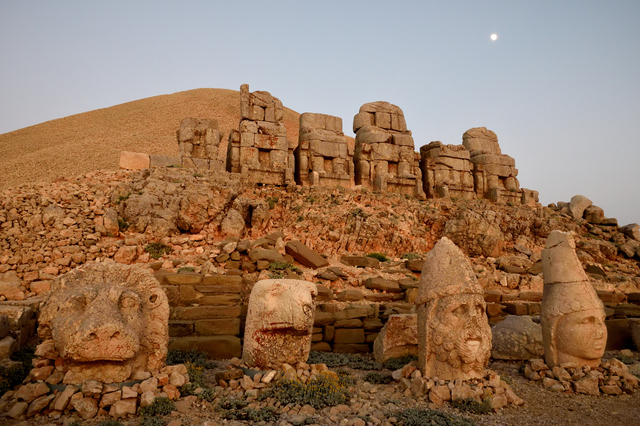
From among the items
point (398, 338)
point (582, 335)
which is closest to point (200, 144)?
point (398, 338)

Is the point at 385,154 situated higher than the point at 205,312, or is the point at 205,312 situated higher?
the point at 385,154

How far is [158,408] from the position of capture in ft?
14.5

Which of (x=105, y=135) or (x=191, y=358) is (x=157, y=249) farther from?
(x=105, y=135)

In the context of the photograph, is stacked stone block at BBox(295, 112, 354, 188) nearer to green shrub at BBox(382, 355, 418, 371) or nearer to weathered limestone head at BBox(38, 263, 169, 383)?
green shrub at BBox(382, 355, 418, 371)

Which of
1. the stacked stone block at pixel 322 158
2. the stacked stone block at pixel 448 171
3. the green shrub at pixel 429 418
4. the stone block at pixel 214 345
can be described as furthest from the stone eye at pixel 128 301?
the stacked stone block at pixel 448 171

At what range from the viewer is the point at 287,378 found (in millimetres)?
5398

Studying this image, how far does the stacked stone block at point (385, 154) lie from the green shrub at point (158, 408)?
42.9 ft

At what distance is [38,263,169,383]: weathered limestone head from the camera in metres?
4.38

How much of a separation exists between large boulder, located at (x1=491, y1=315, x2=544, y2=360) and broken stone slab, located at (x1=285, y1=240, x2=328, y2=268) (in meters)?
4.82

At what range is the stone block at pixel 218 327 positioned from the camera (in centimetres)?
745

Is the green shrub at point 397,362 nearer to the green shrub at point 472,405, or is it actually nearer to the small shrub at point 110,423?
the green shrub at point 472,405

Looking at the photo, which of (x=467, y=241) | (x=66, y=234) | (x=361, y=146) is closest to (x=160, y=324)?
(x=66, y=234)

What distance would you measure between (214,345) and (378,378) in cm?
297

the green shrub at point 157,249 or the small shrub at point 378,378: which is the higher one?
the green shrub at point 157,249
